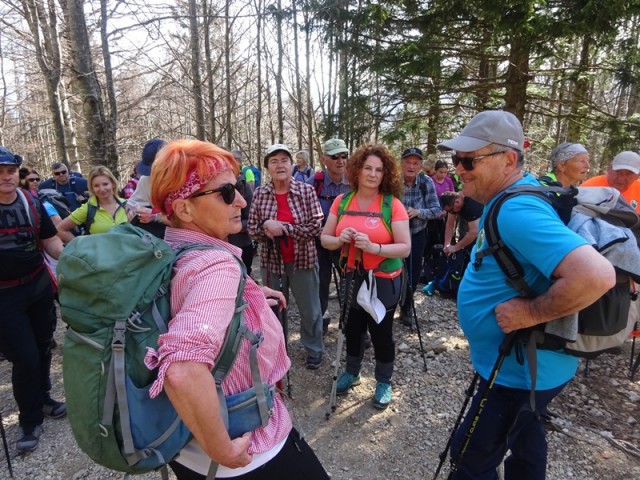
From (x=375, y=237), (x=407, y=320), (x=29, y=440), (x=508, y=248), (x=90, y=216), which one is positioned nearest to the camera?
(x=508, y=248)

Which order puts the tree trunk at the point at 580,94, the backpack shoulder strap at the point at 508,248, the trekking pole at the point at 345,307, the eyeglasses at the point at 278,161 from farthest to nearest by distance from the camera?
the tree trunk at the point at 580,94 → the eyeglasses at the point at 278,161 → the trekking pole at the point at 345,307 → the backpack shoulder strap at the point at 508,248

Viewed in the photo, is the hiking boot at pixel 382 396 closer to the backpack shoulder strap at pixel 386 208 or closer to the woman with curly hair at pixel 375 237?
the woman with curly hair at pixel 375 237

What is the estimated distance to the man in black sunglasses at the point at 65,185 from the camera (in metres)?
7.34

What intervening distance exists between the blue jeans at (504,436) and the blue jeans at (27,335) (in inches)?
125

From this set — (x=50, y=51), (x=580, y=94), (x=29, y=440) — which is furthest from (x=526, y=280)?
(x=50, y=51)

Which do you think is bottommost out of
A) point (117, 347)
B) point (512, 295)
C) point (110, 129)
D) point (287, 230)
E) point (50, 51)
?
point (287, 230)

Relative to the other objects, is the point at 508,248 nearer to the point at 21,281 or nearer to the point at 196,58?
the point at 21,281

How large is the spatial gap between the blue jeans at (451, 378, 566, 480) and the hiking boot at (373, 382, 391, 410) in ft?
4.85

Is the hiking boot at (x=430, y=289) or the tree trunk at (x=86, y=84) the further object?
the hiking boot at (x=430, y=289)

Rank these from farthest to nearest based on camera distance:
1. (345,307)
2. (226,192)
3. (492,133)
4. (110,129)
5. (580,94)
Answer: (580,94), (110,129), (345,307), (492,133), (226,192)

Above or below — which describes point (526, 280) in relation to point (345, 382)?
above

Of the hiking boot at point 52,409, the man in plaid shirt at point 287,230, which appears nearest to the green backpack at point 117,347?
the man in plaid shirt at point 287,230

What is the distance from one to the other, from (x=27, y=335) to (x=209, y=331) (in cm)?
278

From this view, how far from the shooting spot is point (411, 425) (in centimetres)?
322
